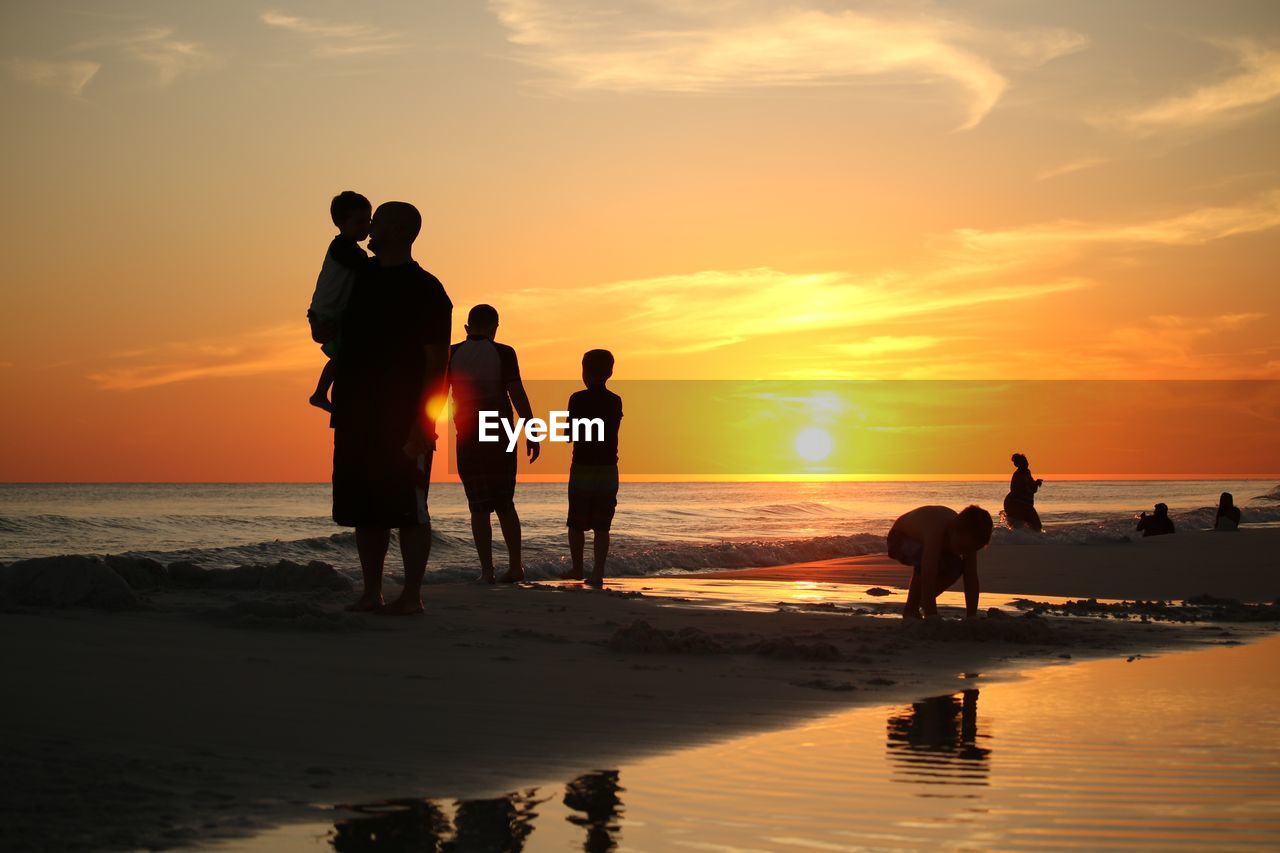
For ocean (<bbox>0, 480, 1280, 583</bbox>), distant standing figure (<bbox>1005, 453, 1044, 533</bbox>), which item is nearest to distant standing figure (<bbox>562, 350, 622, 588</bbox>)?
ocean (<bbox>0, 480, 1280, 583</bbox>)

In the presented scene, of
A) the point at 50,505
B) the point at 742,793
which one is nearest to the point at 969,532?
the point at 742,793

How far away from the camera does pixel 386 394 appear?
18.4 ft

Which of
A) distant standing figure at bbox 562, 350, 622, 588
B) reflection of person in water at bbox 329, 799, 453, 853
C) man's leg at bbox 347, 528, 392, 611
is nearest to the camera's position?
reflection of person in water at bbox 329, 799, 453, 853

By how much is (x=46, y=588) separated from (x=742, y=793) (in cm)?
398

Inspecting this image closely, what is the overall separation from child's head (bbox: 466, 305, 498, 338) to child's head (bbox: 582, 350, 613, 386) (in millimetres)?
1132

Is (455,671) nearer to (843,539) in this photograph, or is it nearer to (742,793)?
(742,793)

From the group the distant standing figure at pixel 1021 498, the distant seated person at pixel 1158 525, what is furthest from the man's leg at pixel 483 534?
the distant seated person at pixel 1158 525

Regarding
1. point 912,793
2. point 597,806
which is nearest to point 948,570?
point 912,793

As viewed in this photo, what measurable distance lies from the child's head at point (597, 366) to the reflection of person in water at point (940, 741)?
17.8 ft

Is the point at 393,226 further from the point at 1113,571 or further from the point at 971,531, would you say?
the point at 1113,571

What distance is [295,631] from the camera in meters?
4.99

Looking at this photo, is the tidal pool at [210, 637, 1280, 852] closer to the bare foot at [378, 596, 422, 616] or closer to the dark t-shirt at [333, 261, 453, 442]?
the bare foot at [378, 596, 422, 616]

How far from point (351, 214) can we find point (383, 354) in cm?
73

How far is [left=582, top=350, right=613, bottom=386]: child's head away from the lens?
9.47m
